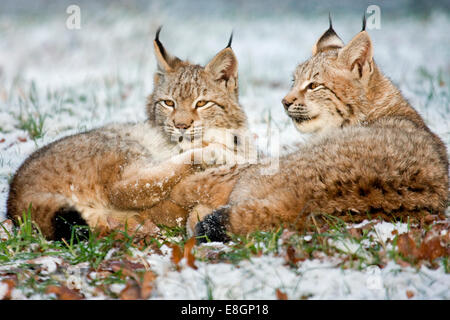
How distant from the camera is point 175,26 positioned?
1981cm

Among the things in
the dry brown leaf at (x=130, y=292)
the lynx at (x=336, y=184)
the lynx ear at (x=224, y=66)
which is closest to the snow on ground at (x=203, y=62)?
the dry brown leaf at (x=130, y=292)

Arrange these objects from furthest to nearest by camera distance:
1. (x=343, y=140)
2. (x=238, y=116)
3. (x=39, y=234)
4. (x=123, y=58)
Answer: (x=123, y=58) → (x=238, y=116) → (x=343, y=140) → (x=39, y=234)

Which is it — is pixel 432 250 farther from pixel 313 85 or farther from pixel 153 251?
pixel 313 85

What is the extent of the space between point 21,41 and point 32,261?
51.0 ft

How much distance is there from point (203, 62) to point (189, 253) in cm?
1030

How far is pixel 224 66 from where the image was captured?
563cm

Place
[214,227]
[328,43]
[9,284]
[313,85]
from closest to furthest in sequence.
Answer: [9,284], [214,227], [313,85], [328,43]

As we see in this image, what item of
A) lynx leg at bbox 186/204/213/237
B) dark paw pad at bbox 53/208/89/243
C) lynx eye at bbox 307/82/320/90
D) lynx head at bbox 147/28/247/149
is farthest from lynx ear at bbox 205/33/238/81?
dark paw pad at bbox 53/208/89/243

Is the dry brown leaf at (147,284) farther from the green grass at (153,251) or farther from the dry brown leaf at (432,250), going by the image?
Result: the dry brown leaf at (432,250)

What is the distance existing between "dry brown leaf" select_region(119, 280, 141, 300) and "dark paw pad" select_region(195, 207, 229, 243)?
782 mm

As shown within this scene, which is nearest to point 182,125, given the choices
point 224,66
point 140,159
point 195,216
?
point 140,159
